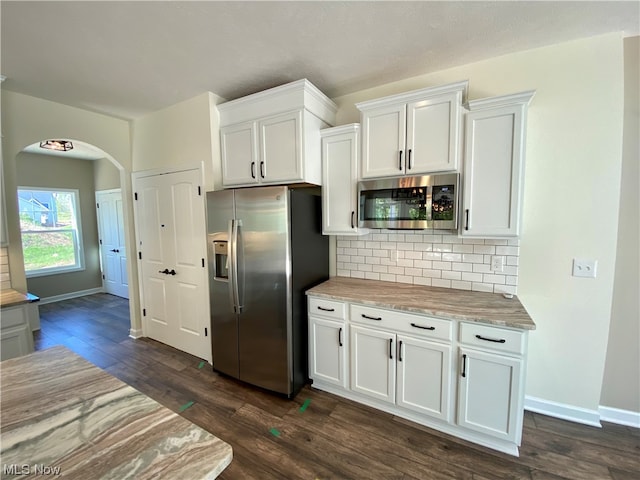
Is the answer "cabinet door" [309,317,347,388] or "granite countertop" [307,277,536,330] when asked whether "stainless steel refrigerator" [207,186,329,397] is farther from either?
"granite countertop" [307,277,536,330]

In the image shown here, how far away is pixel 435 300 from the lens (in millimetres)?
2059

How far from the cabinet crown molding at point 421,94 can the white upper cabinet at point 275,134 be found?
46 cm

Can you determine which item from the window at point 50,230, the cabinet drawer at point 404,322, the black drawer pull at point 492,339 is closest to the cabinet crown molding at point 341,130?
the cabinet drawer at point 404,322

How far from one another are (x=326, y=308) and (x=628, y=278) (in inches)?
87.0

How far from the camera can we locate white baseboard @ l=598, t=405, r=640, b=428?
200 cm

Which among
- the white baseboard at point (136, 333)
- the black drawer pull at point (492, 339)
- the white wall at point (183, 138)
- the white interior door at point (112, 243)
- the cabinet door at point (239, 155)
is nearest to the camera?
Answer: the black drawer pull at point (492, 339)

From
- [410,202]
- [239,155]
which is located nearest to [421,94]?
[410,202]

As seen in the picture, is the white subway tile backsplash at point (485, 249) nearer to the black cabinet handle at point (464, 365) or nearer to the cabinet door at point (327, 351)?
the black cabinet handle at point (464, 365)

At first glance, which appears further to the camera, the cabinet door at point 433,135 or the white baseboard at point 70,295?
the white baseboard at point 70,295

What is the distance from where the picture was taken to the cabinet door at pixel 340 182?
2.39m

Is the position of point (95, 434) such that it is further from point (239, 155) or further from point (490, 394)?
point (239, 155)

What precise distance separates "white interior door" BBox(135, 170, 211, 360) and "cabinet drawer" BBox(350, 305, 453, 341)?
174 centimetres

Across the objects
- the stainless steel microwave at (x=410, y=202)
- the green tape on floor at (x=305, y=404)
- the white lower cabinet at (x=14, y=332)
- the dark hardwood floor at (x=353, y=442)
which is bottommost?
the dark hardwood floor at (x=353, y=442)

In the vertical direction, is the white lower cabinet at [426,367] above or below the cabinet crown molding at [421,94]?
below
